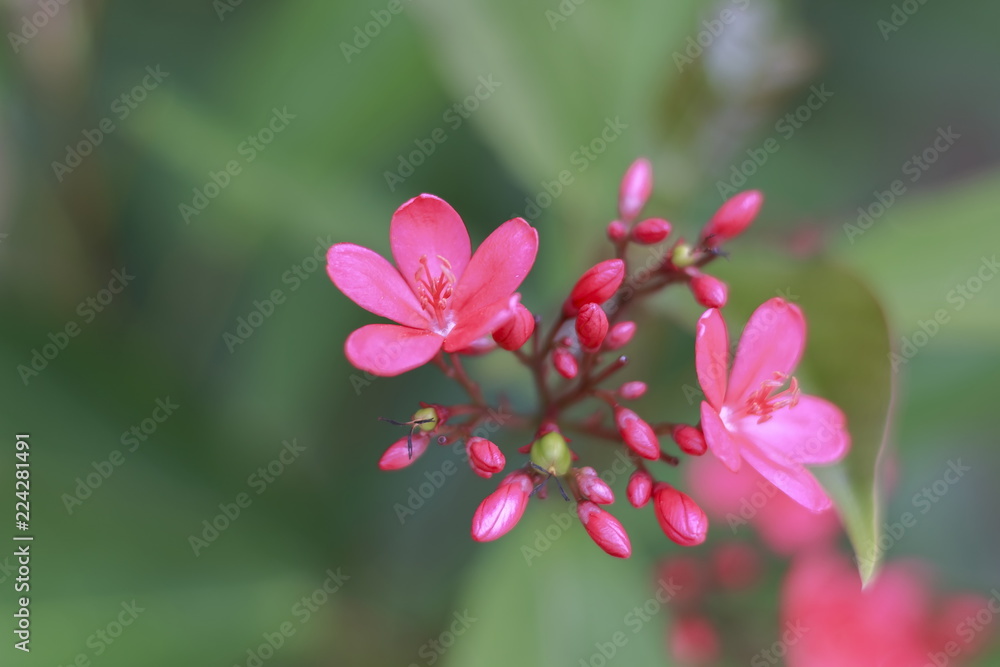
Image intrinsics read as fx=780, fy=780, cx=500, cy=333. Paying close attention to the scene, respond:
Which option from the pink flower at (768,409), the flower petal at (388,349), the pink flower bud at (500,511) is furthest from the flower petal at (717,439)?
the flower petal at (388,349)

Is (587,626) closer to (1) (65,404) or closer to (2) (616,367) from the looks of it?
(2) (616,367)

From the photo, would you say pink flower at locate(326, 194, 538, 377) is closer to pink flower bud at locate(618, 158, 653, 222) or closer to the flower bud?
the flower bud

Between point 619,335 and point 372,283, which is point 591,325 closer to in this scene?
point 619,335

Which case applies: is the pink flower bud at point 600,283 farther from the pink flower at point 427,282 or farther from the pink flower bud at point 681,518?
the pink flower bud at point 681,518

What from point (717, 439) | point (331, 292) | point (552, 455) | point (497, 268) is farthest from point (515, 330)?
point (331, 292)

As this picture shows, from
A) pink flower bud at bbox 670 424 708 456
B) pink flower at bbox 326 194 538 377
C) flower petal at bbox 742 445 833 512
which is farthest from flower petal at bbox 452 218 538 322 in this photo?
flower petal at bbox 742 445 833 512

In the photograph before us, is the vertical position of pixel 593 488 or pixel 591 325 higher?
pixel 591 325

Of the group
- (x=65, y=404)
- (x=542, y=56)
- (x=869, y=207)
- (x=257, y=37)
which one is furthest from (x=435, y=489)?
(x=869, y=207)
